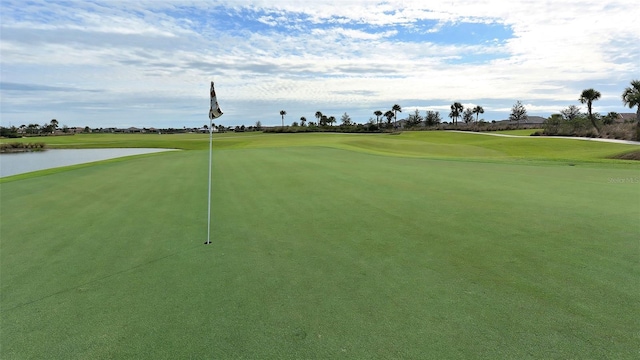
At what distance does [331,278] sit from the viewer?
429 cm

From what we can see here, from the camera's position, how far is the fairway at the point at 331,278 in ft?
10.1

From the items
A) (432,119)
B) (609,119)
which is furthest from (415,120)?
(609,119)

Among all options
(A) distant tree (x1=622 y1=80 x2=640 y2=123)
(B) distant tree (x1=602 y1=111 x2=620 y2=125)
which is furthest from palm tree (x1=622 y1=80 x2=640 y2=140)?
(B) distant tree (x1=602 y1=111 x2=620 y2=125)

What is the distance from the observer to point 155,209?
8148mm

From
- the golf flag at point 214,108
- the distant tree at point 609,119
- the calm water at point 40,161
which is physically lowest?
the calm water at point 40,161

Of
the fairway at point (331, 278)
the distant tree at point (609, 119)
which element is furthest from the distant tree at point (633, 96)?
the fairway at point (331, 278)

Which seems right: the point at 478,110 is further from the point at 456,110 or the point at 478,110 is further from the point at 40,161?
the point at 40,161

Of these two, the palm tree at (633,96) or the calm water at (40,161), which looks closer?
the calm water at (40,161)

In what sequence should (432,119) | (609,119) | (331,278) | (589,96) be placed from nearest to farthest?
(331,278) < (589,96) < (609,119) < (432,119)

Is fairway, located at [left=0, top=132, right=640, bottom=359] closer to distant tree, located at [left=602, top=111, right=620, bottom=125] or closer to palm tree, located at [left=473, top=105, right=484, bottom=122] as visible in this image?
distant tree, located at [left=602, top=111, right=620, bottom=125]

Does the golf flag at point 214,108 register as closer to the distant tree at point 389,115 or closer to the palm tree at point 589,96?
the palm tree at point 589,96

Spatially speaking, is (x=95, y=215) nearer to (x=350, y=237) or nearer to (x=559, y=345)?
(x=350, y=237)

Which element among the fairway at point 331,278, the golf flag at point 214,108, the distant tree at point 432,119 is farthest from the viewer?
the distant tree at point 432,119

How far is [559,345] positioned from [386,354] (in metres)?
1.41
